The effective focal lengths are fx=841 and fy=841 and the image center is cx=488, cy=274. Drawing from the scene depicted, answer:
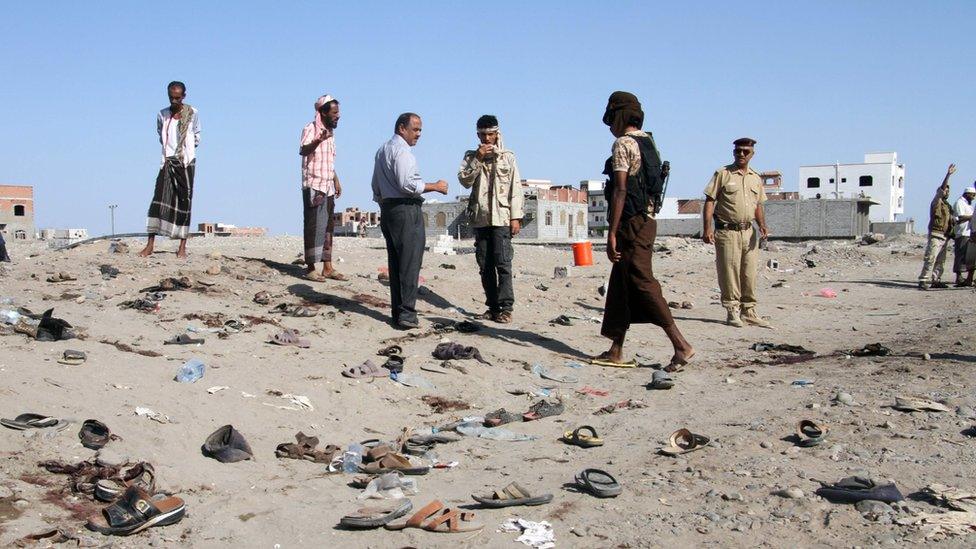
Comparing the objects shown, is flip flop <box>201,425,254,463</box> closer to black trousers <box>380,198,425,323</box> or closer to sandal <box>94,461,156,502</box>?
sandal <box>94,461,156,502</box>

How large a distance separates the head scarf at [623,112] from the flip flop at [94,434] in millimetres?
4126

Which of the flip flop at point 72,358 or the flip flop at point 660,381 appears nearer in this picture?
the flip flop at point 72,358

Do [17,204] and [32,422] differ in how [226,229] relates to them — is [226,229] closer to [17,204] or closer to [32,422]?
[32,422]

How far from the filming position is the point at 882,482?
11.2ft

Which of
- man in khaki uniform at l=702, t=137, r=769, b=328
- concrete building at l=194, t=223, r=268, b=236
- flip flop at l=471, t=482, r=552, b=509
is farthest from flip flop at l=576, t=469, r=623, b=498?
concrete building at l=194, t=223, r=268, b=236

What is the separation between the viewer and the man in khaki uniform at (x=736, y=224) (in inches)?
345

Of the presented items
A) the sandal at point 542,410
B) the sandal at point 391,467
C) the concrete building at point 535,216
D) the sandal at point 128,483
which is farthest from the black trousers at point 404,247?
the concrete building at point 535,216

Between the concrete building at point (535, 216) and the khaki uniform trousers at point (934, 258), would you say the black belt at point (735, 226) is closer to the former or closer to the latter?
the khaki uniform trousers at point (934, 258)

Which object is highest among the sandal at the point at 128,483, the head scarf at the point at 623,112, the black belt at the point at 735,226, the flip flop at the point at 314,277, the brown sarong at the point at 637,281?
the head scarf at the point at 623,112

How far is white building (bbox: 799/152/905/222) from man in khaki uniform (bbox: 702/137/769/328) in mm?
86854

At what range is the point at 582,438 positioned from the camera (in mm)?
4352

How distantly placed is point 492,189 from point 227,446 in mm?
4475

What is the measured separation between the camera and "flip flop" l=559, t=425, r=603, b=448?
4305 mm

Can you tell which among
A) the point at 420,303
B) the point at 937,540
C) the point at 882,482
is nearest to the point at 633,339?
the point at 420,303
